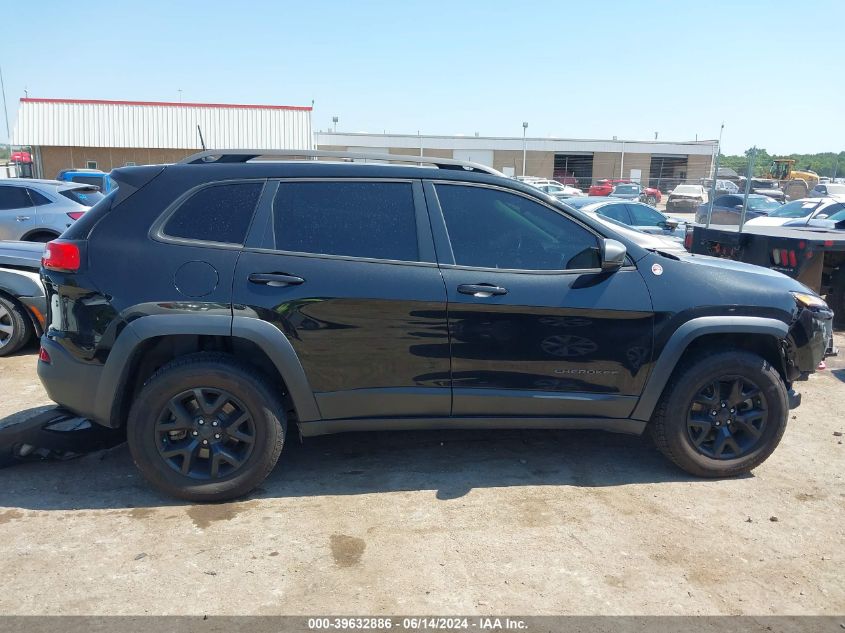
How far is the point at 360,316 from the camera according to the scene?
382cm

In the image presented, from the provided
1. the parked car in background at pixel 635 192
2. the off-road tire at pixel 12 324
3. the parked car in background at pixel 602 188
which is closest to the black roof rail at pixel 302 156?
the off-road tire at pixel 12 324

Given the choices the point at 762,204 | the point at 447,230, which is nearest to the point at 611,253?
the point at 447,230

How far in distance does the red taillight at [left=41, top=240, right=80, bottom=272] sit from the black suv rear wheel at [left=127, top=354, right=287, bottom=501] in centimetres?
76

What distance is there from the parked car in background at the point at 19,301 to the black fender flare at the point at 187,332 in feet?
11.7

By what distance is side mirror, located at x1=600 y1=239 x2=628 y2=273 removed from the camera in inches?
154

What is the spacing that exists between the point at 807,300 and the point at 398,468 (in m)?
2.84

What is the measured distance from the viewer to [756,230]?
344 inches

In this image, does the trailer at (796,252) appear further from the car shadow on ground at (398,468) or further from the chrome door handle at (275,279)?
the chrome door handle at (275,279)

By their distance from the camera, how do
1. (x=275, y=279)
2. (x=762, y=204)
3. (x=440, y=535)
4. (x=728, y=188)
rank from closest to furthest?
(x=440, y=535), (x=275, y=279), (x=728, y=188), (x=762, y=204)

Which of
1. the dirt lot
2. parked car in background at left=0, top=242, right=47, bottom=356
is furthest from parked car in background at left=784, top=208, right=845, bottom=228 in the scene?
parked car in background at left=0, top=242, right=47, bottom=356

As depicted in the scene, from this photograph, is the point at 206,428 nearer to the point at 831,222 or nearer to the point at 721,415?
the point at 721,415

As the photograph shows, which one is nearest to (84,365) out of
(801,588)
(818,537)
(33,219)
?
(801,588)

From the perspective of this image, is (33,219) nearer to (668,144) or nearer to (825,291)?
(825,291)

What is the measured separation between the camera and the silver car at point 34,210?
11477mm
